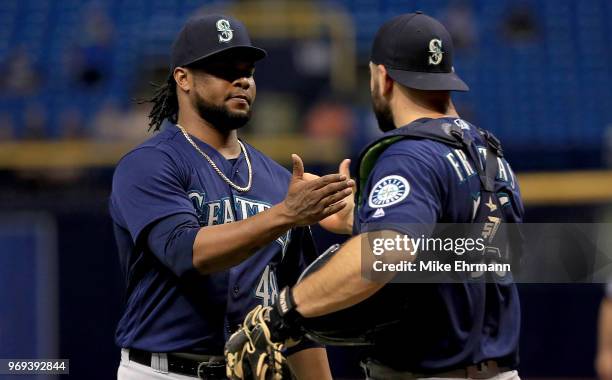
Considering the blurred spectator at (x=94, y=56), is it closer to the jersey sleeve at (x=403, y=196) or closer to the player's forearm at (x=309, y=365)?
the player's forearm at (x=309, y=365)

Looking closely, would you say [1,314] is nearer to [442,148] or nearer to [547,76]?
[442,148]

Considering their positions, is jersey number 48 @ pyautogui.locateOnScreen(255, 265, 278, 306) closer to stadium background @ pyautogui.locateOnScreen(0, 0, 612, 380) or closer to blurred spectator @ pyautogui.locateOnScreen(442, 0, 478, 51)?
stadium background @ pyautogui.locateOnScreen(0, 0, 612, 380)

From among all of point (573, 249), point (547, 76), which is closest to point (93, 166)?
point (573, 249)

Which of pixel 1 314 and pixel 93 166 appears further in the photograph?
pixel 93 166

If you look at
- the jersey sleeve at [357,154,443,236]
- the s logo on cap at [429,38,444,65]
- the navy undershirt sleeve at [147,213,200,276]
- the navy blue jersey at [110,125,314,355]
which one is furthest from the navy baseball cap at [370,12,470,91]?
the navy undershirt sleeve at [147,213,200,276]

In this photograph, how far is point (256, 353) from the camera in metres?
3.51

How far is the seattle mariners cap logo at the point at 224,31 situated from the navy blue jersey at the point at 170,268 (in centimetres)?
41

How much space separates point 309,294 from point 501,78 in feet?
32.8

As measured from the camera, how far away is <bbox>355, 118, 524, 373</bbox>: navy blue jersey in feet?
11.1

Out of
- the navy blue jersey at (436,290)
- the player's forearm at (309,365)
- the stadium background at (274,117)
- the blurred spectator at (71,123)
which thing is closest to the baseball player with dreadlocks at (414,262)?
the navy blue jersey at (436,290)

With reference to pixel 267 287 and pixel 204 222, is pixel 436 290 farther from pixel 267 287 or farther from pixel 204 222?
pixel 204 222

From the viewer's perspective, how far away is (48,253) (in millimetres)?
8203

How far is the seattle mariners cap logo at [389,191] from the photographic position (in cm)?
336

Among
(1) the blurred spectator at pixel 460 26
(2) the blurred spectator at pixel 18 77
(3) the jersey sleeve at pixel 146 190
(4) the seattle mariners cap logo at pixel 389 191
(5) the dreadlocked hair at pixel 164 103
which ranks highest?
(1) the blurred spectator at pixel 460 26
